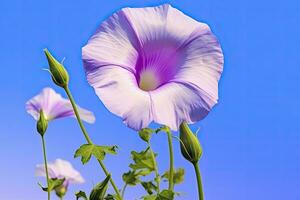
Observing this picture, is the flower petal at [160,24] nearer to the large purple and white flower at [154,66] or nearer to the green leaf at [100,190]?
the large purple and white flower at [154,66]

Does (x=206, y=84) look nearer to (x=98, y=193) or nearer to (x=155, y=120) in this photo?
(x=155, y=120)

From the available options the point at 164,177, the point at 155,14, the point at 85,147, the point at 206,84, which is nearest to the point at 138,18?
the point at 155,14

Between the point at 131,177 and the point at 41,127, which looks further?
the point at 41,127

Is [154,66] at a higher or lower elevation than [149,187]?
higher

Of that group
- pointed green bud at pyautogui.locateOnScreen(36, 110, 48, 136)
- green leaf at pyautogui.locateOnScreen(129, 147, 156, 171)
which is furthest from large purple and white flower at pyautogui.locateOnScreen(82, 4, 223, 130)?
pointed green bud at pyautogui.locateOnScreen(36, 110, 48, 136)

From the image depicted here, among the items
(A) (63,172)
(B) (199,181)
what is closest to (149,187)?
(B) (199,181)

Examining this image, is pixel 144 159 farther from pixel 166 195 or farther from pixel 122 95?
pixel 122 95
